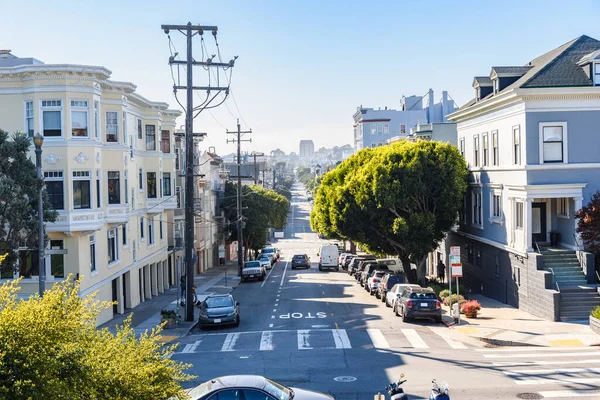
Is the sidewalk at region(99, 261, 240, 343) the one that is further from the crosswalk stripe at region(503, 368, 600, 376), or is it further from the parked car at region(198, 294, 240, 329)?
the crosswalk stripe at region(503, 368, 600, 376)

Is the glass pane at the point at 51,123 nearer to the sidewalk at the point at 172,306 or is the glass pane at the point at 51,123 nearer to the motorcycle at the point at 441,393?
the sidewalk at the point at 172,306

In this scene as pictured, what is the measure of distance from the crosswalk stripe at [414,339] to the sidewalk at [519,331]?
1395 millimetres

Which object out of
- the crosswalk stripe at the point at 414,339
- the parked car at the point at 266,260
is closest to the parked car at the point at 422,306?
the crosswalk stripe at the point at 414,339

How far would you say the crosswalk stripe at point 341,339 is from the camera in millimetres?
23859

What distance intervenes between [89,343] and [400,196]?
29.2m

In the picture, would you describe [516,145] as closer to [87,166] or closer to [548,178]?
[548,178]

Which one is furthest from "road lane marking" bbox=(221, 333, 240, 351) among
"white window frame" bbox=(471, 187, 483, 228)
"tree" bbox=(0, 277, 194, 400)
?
"white window frame" bbox=(471, 187, 483, 228)

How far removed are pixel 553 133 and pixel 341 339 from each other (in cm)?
1432

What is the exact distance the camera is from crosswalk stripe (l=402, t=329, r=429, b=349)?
77.6ft

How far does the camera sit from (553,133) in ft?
103

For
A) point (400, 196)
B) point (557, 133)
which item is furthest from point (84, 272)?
point (557, 133)

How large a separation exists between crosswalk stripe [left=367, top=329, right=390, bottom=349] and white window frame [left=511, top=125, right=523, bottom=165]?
11428 millimetres

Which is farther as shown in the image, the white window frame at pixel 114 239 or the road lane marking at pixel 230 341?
the white window frame at pixel 114 239

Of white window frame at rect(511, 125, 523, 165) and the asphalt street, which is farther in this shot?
white window frame at rect(511, 125, 523, 165)
